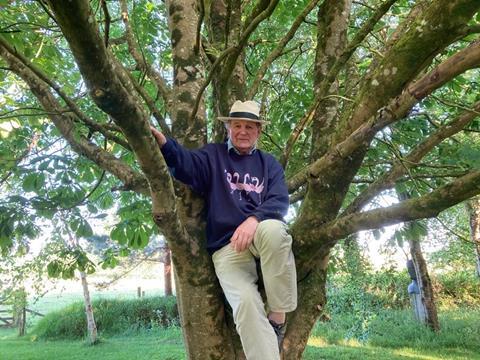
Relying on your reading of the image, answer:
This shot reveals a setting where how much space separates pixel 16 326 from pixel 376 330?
1543 centimetres

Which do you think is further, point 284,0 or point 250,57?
point 250,57

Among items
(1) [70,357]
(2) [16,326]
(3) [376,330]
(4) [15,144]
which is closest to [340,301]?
→ (3) [376,330]

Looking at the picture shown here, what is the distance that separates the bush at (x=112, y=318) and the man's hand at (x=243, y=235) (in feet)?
43.2

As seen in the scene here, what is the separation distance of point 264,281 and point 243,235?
23cm

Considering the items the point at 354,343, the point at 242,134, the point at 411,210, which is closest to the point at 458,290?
the point at 354,343

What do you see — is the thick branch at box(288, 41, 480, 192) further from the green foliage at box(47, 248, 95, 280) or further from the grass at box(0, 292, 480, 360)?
the grass at box(0, 292, 480, 360)

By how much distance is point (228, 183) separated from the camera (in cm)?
221

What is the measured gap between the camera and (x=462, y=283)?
43.0 feet

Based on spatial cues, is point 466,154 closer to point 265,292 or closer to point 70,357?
point 265,292

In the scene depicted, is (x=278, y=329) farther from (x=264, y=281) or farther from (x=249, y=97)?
(x=249, y=97)

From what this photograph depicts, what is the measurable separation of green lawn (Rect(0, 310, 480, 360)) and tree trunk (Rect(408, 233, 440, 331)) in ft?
0.84

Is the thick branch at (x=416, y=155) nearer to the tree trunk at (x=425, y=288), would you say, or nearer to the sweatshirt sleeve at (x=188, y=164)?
the sweatshirt sleeve at (x=188, y=164)

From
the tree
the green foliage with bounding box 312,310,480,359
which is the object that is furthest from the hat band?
the green foliage with bounding box 312,310,480,359

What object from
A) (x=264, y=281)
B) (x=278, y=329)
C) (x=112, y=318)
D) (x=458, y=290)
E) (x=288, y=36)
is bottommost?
(x=112, y=318)
